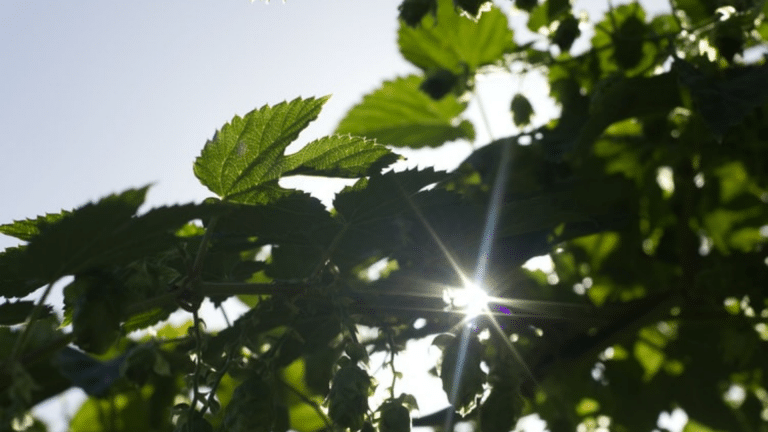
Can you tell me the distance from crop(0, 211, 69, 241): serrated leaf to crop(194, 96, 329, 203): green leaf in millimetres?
216

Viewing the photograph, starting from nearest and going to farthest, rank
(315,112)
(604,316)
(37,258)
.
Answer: (37,258), (315,112), (604,316)

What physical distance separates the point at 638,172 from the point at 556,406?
1.93 ft

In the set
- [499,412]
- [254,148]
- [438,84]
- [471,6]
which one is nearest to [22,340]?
[254,148]

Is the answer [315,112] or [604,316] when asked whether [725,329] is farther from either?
[315,112]

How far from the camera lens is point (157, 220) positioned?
3.30ft

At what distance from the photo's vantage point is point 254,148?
1.17 m

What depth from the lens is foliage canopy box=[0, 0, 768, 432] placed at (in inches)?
42.0

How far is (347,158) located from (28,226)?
0.45m

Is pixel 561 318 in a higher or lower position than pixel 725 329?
higher

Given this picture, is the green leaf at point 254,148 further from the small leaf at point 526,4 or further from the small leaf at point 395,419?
the small leaf at point 526,4

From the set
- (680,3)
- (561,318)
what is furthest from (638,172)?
(561,318)

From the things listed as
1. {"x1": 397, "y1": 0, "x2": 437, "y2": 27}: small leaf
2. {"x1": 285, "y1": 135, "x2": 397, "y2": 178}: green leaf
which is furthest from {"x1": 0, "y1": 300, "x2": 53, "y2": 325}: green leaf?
{"x1": 397, "y1": 0, "x2": 437, "y2": 27}: small leaf

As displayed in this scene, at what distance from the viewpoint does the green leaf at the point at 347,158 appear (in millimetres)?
1174

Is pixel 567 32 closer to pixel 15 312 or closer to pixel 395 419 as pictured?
pixel 395 419
